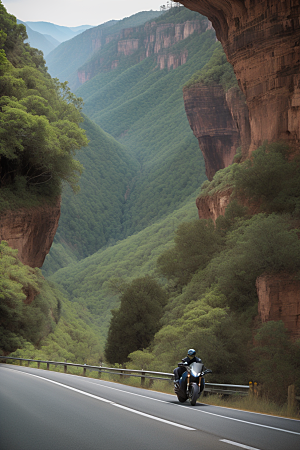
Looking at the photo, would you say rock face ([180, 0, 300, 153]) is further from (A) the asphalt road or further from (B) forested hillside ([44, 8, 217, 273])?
(B) forested hillside ([44, 8, 217, 273])

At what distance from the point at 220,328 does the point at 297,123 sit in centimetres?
1542

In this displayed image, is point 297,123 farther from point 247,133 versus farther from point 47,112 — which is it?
point 47,112

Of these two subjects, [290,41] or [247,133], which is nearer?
[290,41]

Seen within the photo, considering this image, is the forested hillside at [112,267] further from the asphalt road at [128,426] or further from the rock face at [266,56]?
the asphalt road at [128,426]

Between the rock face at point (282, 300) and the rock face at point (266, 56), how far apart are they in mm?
12162

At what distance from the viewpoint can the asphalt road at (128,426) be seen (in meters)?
6.30

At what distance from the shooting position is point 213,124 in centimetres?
6081

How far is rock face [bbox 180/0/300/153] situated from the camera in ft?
100

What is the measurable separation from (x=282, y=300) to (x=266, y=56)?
17.6 meters

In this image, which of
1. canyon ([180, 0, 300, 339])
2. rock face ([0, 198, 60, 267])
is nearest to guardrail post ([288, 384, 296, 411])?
canyon ([180, 0, 300, 339])

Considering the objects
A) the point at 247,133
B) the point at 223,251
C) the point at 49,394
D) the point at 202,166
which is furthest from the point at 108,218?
the point at 49,394

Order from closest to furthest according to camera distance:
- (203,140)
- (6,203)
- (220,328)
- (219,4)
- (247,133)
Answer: (220,328) < (219,4) < (6,203) < (247,133) < (203,140)

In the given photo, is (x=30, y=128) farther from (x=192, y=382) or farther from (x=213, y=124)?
(x=213, y=124)

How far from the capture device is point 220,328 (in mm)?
23750
